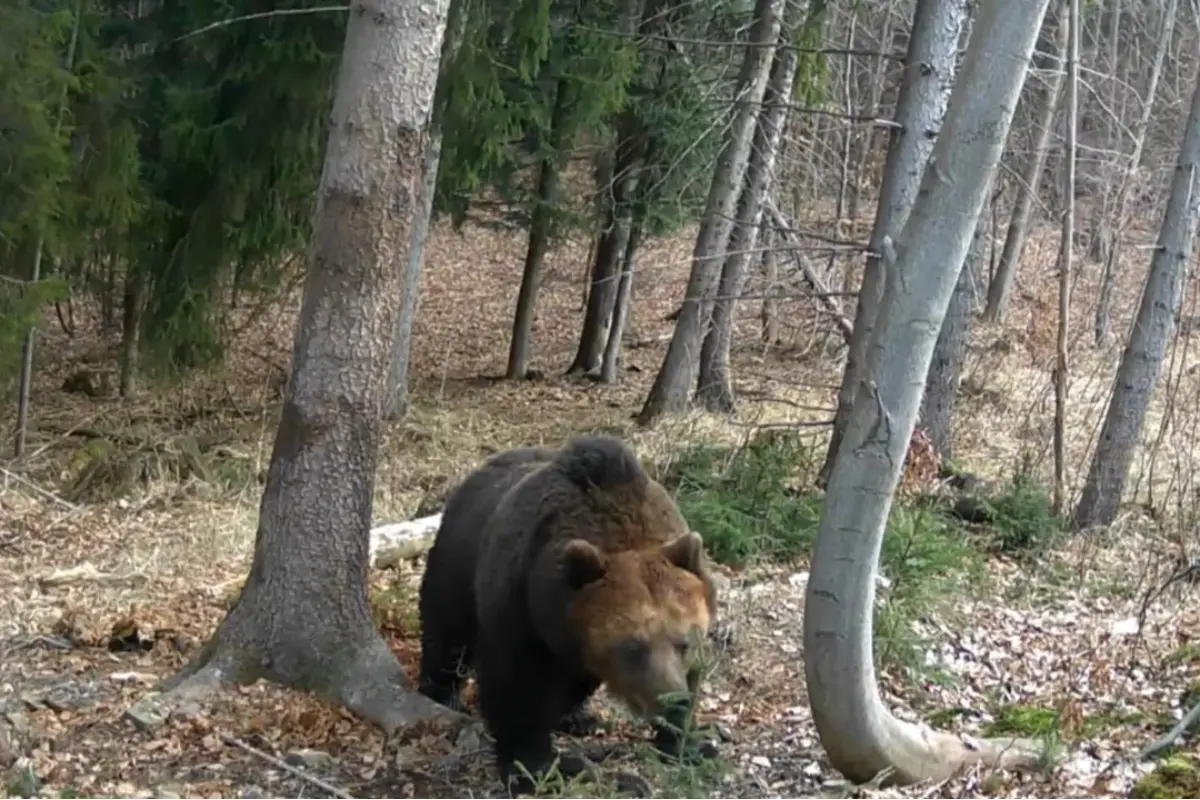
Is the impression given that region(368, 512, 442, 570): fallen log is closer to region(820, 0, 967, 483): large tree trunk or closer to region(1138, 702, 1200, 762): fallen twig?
region(820, 0, 967, 483): large tree trunk

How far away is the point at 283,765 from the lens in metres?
6.49

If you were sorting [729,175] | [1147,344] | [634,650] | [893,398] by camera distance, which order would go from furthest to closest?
[729,175] → [1147,344] → [634,650] → [893,398]

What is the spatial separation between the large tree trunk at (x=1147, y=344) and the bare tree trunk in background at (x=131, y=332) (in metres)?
10.7

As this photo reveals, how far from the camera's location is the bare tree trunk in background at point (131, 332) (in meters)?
16.8

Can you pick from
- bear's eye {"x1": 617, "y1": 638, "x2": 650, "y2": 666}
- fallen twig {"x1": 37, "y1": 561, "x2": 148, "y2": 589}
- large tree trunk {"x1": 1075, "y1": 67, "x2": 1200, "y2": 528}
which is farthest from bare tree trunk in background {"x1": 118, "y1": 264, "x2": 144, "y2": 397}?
bear's eye {"x1": 617, "y1": 638, "x2": 650, "y2": 666}

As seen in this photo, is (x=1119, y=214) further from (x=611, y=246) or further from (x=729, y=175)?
(x=611, y=246)

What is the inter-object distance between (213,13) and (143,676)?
360 inches

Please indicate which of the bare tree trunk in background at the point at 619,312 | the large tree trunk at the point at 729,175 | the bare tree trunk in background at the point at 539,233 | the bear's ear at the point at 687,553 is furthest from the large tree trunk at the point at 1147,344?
the bare tree trunk in background at the point at 619,312

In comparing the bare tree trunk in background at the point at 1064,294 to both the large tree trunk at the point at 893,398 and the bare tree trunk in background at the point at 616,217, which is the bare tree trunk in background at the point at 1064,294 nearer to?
the bare tree trunk in background at the point at 616,217

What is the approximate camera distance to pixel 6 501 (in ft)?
43.6

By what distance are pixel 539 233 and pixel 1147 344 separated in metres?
10.8

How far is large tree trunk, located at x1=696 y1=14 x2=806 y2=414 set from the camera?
53.7 ft

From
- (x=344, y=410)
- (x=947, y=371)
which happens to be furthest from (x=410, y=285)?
(x=344, y=410)

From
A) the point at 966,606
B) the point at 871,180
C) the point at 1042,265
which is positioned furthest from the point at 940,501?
the point at 1042,265
